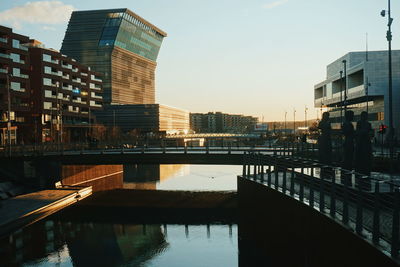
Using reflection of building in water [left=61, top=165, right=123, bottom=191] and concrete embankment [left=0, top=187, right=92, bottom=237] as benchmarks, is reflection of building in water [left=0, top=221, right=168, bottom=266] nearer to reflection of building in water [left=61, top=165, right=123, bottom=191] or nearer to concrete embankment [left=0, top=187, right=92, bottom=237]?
concrete embankment [left=0, top=187, right=92, bottom=237]

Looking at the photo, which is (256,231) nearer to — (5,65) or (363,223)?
(363,223)

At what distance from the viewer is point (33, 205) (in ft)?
111

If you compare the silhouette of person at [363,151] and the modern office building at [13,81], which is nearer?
the silhouette of person at [363,151]

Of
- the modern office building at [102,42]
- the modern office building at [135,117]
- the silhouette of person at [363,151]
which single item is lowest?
the silhouette of person at [363,151]

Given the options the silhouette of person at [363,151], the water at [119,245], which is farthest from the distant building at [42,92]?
the silhouette of person at [363,151]

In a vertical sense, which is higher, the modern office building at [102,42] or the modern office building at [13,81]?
the modern office building at [102,42]

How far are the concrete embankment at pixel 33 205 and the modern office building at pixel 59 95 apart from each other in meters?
33.6

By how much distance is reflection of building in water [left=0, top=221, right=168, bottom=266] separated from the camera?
72.3ft

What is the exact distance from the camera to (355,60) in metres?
89.6

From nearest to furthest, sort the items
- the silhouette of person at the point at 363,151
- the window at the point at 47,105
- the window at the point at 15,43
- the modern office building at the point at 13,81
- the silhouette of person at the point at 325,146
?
the silhouette of person at the point at 363,151, the silhouette of person at the point at 325,146, the modern office building at the point at 13,81, the window at the point at 15,43, the window at the point at 47,105

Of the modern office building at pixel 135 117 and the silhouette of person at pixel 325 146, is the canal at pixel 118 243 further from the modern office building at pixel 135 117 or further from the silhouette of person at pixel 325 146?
the modern office building at pixel 135 117

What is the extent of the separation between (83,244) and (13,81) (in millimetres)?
53894

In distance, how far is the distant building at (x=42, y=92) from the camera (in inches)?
2685

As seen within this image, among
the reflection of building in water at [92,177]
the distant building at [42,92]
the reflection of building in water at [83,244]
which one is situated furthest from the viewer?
the distant building at [42,92]
